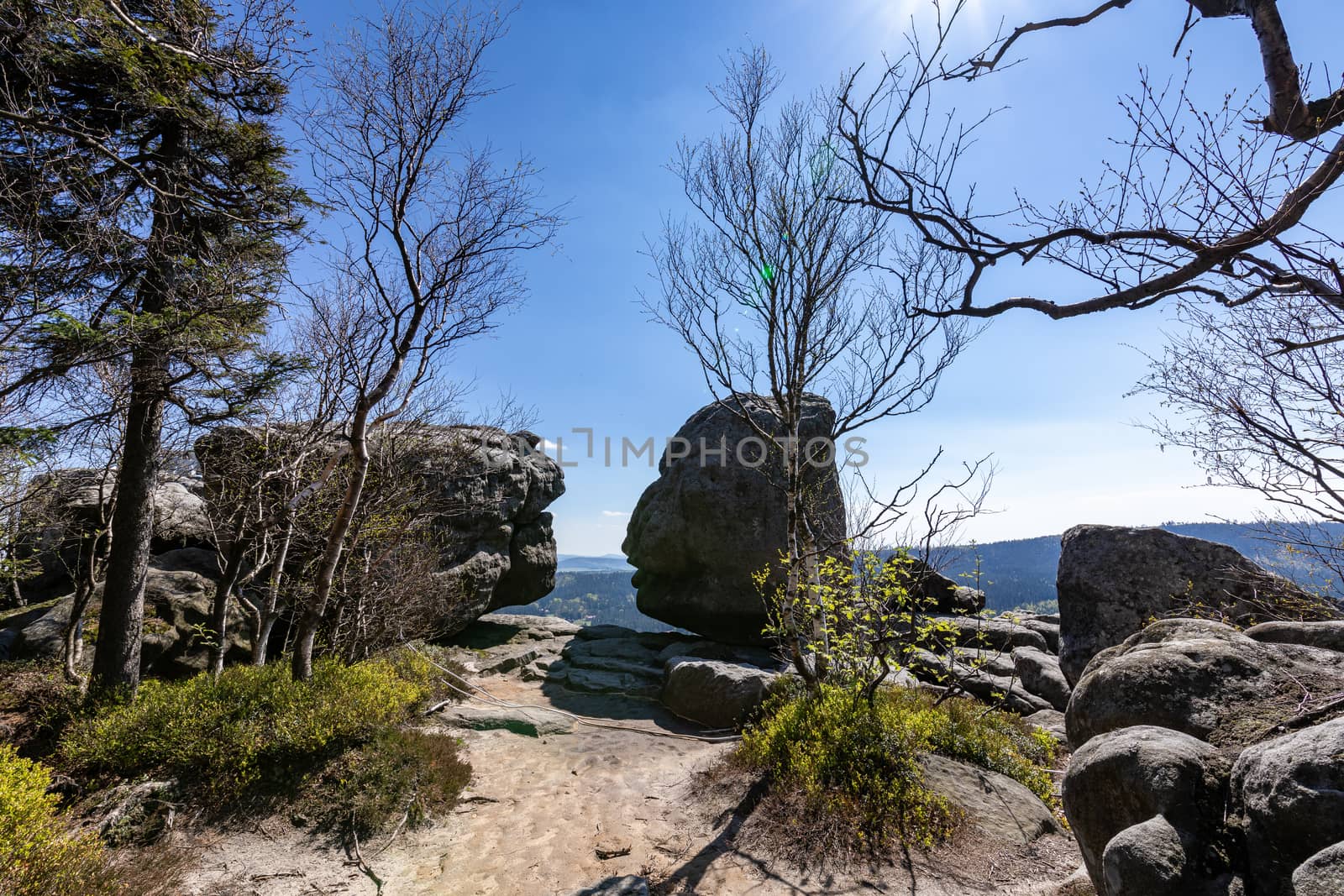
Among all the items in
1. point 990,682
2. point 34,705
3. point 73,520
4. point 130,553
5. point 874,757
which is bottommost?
point 990,682

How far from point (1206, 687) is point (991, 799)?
8.59 feet

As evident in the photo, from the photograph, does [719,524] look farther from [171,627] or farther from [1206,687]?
[1206,687]

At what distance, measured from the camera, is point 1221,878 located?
2787 mm

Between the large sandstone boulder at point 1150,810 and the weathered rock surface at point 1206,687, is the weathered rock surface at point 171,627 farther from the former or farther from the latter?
the weathered rock surface at point 1206,687

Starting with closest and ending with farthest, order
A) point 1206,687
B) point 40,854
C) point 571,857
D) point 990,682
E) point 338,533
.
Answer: point 40,854, point 1206,687, point 571,857, point 338,533, point 990,682

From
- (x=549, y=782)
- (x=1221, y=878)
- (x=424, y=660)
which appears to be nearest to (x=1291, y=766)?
(x=1221, y=878)

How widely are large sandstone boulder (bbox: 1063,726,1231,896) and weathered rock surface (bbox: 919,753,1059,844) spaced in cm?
234

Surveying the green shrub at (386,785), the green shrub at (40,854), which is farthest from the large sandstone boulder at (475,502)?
the green shrub at (40,854)

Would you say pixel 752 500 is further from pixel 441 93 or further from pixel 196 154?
pixel 196 154

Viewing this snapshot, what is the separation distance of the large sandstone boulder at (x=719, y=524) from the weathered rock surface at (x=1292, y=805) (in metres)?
11.7

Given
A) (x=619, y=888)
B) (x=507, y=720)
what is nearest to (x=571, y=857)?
(x=619, y=888)

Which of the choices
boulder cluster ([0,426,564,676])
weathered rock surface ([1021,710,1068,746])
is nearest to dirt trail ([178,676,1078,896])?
weathered rock surface ([1021,710,1068,746])

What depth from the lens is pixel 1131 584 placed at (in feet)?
30.1

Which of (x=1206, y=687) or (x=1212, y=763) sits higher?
(x=1206, y=687)
